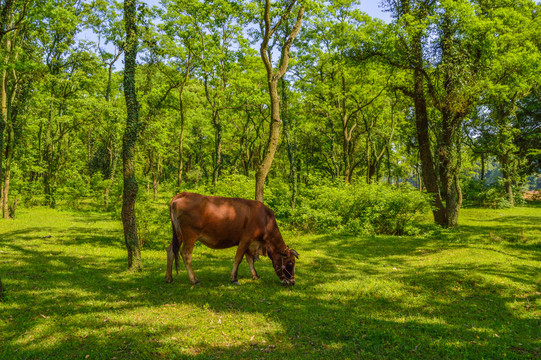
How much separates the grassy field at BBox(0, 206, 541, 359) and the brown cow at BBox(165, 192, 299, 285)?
2.45 ft

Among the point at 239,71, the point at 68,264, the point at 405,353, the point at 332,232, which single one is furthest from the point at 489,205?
the point at 68,264

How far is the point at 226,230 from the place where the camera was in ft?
33.6

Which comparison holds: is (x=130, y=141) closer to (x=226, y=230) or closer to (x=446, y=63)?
(x=226, y=230)

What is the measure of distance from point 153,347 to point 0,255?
36.8ft

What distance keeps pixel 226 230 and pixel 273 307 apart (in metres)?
2.94

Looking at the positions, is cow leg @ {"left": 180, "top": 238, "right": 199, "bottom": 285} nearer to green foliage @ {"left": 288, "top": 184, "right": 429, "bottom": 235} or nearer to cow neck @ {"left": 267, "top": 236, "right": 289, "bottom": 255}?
cow neck @ {"left": 267, "top": 236, "right": 289, "bottom": 255}

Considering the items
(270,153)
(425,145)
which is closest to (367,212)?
(425,145)

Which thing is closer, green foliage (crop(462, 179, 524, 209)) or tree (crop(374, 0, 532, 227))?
tree (crop(374, 0, 532, 227))

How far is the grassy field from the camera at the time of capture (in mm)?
6086

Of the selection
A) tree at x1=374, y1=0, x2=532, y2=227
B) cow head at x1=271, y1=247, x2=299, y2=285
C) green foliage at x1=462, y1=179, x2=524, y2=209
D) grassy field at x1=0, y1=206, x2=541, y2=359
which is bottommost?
grassy field at x1=0, y1=206, x2=541, y2=359

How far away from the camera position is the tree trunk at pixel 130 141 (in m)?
10.9

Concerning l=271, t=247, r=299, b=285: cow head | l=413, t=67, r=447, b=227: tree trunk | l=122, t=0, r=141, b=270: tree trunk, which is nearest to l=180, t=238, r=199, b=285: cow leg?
l=122, t=0, r=141, b=270: tree trunk

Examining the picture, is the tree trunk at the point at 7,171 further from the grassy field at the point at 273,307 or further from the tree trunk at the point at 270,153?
the tree trunk at the point at 270,153

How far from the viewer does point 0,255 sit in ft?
42.7
